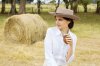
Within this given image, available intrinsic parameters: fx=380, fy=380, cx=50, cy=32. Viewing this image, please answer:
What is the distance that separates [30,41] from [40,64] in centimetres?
397

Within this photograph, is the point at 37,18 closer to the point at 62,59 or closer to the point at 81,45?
the point at 81,45

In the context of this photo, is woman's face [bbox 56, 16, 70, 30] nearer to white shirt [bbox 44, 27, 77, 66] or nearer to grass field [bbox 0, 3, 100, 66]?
white shirt [bbox 44, 27, 77, 66]

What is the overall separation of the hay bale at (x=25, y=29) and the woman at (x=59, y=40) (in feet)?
32.2

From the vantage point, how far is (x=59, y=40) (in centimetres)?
420

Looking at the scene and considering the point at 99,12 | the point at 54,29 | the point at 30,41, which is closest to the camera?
the point at 54,29

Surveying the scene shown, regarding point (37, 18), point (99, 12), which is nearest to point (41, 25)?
point (37, 18)

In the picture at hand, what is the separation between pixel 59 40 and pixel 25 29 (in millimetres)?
10328

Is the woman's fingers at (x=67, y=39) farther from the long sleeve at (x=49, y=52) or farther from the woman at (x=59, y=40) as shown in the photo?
the long sleeve at (x=49, y=52)

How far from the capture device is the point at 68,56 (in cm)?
429

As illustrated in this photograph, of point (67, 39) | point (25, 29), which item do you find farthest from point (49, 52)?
point (25, 29)

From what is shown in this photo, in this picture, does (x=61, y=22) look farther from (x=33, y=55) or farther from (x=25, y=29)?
(x=25, y=29)

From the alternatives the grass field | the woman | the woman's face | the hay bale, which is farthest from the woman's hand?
the hay bale

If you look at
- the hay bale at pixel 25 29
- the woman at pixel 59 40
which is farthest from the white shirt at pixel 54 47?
the hay bale at pixel 25 29

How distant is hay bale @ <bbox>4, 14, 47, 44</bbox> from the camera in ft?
47.1
